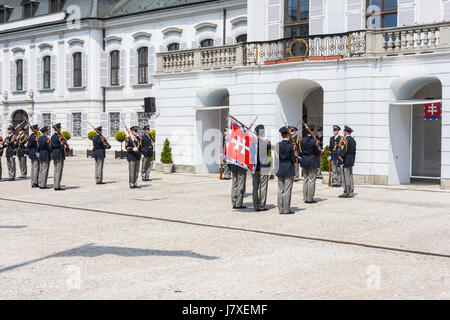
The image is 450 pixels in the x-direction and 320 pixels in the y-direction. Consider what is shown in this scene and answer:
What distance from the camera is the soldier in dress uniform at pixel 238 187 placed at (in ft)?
43.4

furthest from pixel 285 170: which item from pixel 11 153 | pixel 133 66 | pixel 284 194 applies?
pixel 133 66

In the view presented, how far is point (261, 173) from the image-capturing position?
512 inches

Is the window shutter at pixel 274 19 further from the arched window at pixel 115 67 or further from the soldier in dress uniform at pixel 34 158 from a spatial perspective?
the arched window at pixel 115 67

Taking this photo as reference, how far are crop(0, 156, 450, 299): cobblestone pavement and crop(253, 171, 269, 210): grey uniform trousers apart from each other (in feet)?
0.85

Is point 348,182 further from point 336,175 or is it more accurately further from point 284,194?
point 284,194

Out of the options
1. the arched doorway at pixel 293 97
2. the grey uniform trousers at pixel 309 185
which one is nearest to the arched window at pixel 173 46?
the arched doorway at pixel 293 97

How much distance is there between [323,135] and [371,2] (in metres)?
4.82

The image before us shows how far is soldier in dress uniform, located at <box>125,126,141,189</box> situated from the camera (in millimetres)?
17953

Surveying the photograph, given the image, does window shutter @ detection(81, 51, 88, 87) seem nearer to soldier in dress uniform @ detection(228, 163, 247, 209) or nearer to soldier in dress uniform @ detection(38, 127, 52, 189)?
soldier in dress uniform @ detection(38, 127, 52, 189)

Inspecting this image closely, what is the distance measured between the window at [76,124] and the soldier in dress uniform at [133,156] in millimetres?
22356

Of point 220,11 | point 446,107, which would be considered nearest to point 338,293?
point 446,107

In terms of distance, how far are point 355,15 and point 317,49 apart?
75.8 inches

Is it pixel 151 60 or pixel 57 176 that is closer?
pixel 57 176

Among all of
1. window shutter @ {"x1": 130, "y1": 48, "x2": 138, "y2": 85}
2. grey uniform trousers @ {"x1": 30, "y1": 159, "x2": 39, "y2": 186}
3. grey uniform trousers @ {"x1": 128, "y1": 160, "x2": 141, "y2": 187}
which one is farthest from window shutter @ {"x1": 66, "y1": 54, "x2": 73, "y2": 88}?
grey uniform trousers @ {"x1": 128, "y1": 160, "x2": 141, "y2": 187}
